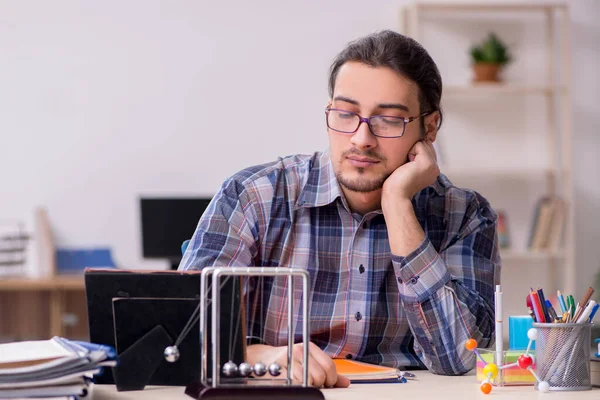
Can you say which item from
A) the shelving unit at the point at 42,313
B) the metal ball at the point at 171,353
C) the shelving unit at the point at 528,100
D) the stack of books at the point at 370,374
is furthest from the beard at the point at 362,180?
the shelving unit at the point at 528,100

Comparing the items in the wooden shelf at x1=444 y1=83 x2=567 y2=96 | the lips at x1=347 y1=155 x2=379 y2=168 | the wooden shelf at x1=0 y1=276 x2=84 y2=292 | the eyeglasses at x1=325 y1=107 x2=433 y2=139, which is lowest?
the wooden shelf at x1=0 y1=276 x2=84 y2=292

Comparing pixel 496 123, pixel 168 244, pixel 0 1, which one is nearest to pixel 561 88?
pixel 496 123

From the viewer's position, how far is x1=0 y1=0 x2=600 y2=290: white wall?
4.68m

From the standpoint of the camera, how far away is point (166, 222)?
448 centimetres

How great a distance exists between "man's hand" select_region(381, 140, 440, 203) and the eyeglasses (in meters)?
0.08

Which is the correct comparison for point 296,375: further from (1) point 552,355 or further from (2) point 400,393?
(1) point 552,355

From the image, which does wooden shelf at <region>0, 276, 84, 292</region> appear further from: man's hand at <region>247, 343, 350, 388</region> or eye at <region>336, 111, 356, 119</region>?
man's hand at <region>247, 343, 350, 388</region>

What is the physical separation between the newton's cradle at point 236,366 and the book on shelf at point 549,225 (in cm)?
373

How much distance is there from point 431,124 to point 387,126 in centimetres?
22

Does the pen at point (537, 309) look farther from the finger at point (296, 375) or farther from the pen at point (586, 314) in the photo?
the finger at point (296, 375)

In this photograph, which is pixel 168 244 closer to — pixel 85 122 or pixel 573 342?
pixel 85 122

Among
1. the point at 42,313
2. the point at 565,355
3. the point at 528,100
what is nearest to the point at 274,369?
the point at 565,355

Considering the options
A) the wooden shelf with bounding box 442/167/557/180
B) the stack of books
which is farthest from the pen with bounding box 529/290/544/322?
the wooden shelf with bounding box 442/167/557/180

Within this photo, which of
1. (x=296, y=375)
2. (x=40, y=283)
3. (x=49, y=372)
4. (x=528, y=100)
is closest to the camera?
(x=49, y=372)
